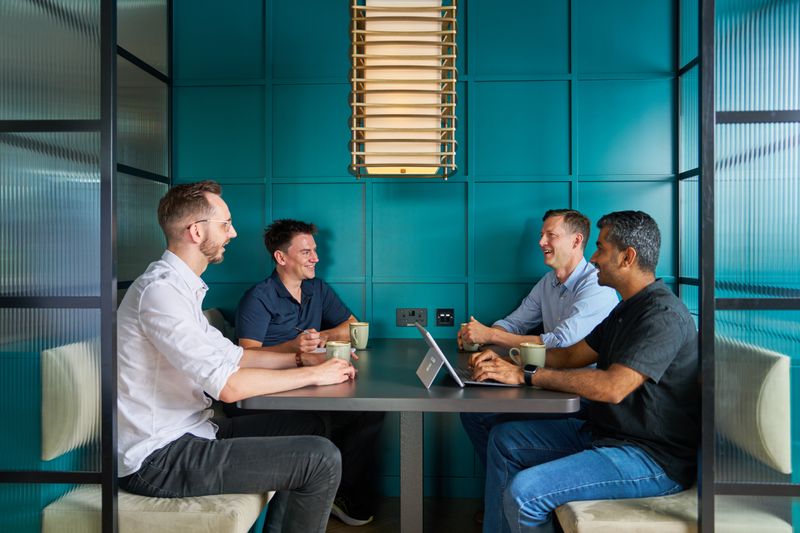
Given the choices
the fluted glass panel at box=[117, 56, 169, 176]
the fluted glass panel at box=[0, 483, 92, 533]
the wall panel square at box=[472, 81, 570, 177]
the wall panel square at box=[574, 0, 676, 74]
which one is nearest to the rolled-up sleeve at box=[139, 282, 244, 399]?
the fluted glass panel at box=[0, 483, 92, 533]

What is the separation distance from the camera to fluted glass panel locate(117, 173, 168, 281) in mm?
3080

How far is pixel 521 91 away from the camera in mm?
3316

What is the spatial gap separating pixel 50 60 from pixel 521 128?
86.6 inches

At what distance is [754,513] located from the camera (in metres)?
1.69

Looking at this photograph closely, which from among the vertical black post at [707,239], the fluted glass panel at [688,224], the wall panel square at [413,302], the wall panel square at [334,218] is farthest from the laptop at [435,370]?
the fluted glass panel at [688,224]

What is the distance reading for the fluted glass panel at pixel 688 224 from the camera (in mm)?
3172

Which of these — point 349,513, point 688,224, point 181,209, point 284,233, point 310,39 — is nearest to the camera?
point 181,209

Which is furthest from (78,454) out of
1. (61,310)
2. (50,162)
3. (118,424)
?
(50,162)

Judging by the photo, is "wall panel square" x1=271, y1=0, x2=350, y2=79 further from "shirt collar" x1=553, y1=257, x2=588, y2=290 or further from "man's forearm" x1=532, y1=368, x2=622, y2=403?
"man's forearm" x1=532, y1=368, x2=622, y2=403

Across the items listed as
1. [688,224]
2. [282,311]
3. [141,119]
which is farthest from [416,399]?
[141,119]

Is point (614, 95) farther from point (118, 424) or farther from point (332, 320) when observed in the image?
point (118, 424)

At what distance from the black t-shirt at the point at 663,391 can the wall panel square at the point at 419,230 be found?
1.50 meters

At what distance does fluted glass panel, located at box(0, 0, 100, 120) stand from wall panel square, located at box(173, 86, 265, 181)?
5.37 feet

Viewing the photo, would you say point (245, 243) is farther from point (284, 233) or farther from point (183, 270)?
point (183, 270)
